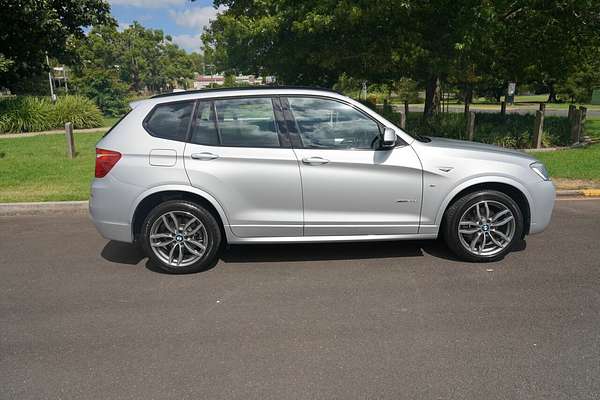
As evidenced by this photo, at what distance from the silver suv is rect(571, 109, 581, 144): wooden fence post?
9173mm

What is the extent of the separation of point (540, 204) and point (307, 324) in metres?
2.75

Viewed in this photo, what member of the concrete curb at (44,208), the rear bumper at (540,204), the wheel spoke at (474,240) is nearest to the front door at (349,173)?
the wheel spoke at (474,240)

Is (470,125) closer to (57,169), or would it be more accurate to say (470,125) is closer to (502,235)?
(502,235)

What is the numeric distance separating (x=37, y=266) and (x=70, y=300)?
1140mm

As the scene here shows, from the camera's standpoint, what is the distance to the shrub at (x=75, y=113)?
1827cm

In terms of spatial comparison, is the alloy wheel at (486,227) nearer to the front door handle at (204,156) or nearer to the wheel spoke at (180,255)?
the front door handle at (204,156)

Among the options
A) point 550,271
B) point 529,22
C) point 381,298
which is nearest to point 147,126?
point 381,298

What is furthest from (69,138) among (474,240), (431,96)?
(431,96)

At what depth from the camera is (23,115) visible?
690 inches

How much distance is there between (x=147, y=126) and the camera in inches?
180

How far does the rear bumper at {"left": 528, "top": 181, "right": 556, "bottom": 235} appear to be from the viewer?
4.67 metres

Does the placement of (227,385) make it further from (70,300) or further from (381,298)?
(70,300)

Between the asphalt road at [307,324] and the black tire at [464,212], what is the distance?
0.11 metres

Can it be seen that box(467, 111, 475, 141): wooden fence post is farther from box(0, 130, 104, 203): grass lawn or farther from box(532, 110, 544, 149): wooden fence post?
box(0, 130, 104, 203): grass lawn
